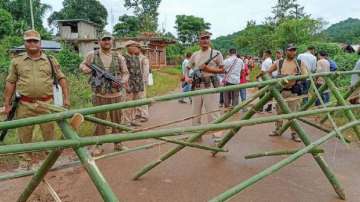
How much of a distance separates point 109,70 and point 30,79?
4.28ft

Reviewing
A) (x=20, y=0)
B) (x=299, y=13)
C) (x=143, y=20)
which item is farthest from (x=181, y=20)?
(x=20, y=0)

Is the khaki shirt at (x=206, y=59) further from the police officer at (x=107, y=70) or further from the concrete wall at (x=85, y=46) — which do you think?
the concrete wall at (x=85, y=46)

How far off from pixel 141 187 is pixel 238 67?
19.0 feet

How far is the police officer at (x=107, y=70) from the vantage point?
600cm

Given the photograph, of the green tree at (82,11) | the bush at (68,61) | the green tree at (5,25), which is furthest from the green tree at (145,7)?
the bush at (68,61)

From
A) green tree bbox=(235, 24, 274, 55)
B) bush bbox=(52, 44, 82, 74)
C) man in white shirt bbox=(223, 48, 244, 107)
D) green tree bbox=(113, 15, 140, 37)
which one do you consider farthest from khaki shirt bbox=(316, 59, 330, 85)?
green tree bbox=(113, 15, 140, 37)

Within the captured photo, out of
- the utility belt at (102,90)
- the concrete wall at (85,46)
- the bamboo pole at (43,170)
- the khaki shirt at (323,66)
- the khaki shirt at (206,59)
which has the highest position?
the concrete wall at (85,46)

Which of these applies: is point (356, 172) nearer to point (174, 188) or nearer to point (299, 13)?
point (174, 188)

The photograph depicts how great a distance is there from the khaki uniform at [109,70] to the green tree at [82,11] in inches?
2362

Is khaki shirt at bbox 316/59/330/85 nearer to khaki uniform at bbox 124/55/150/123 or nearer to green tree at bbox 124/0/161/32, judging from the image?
khaki uniform at bbox 124/55/150/123

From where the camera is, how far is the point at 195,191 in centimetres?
451

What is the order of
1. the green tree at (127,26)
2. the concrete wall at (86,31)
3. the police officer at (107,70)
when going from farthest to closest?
the green tree at (127,26) → the concrete wall at (86,31) → the police officer at (107,70)

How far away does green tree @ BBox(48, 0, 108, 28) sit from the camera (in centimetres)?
6444

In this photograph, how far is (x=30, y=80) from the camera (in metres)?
5.07
